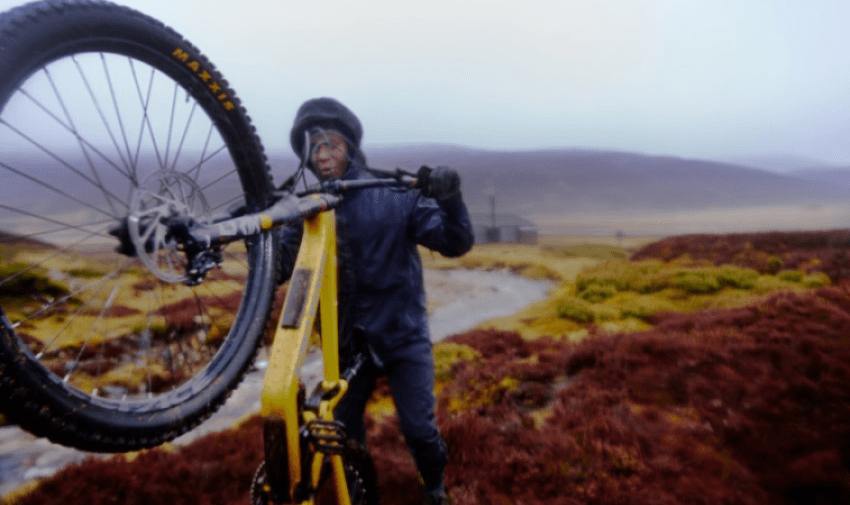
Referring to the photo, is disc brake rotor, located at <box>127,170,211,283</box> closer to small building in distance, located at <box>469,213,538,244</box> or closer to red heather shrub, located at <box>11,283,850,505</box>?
red heather shrub, located at <box>11,283,850,505</box>

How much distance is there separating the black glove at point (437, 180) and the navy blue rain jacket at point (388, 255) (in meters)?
0.32

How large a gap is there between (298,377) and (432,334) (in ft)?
40.5

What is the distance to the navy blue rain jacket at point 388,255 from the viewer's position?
8.42ft

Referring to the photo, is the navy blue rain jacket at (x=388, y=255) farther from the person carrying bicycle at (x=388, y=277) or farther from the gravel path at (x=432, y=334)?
the gravel path at (x=432, y=334)

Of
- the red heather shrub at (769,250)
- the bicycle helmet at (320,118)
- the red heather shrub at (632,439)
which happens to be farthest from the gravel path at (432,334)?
the red heather shrub at (769,250)

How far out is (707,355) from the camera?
5918 millimetres

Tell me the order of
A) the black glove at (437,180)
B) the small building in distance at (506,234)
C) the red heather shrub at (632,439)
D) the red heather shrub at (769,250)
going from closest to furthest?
the black glove at (437,180) < the red heather shrub at (632,439) < the red heather shrub at (769,250) < the small building in distance at (506,234)

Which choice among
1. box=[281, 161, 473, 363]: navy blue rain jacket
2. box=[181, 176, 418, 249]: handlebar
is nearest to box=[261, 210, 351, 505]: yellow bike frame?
box=[181, 176, 418, 249]: handlebar

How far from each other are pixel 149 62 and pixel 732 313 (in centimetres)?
934

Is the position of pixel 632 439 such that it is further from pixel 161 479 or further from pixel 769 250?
pixel 769 250

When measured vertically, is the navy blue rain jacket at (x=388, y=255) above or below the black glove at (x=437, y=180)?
below

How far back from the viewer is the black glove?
2.10 meters

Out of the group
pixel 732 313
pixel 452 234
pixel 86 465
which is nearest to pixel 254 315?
pixel 452 234

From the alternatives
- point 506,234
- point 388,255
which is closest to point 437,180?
point 388,255
